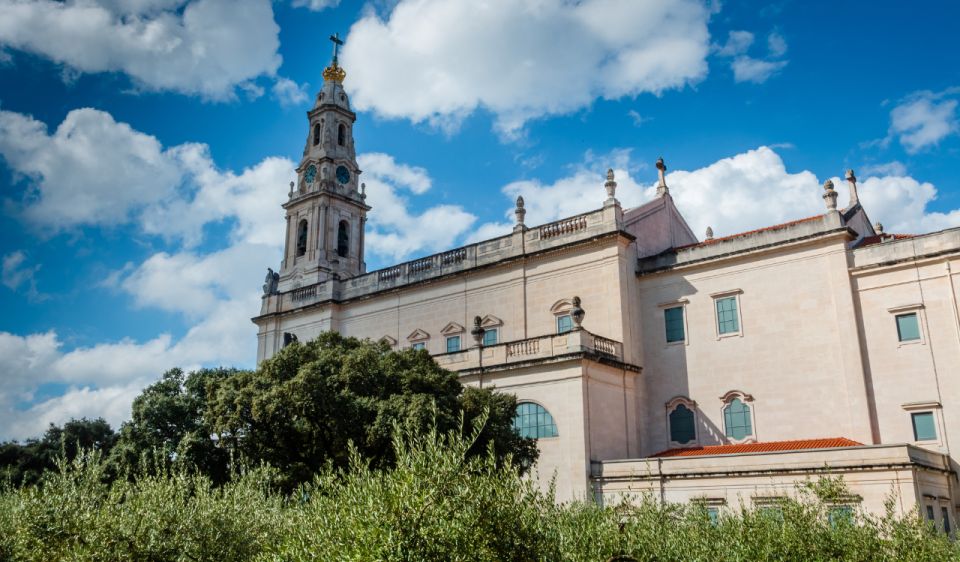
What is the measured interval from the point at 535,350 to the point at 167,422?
13.6 meters

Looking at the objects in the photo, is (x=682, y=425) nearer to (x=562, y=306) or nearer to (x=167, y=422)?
(x=562, y=306)

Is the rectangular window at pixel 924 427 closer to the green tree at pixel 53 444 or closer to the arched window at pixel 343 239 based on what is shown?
the arched window at pixel 343 239

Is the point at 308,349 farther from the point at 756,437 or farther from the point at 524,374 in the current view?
the point at 756,437

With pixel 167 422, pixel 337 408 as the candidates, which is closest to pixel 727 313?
pixel 337 408

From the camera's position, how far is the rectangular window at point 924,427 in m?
24.7

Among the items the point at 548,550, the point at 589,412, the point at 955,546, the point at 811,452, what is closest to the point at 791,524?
the point at 955,546

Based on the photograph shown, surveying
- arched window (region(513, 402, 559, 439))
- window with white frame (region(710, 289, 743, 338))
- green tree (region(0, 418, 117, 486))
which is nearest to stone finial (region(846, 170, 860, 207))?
window with white frame (region(710, 289, 743, 338))

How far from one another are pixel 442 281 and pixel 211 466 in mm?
13919

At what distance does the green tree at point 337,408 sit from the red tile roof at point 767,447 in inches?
245

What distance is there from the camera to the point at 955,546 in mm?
12992

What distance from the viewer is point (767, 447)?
25.7m

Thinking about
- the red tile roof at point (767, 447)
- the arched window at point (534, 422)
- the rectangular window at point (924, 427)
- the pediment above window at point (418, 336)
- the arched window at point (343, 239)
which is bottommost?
the red tile roof at point (767, 447)

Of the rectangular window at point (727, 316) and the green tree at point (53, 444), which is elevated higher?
the rectangular window at point (727, 316)

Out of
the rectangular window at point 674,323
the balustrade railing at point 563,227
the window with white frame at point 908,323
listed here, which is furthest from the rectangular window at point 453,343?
the window with white frame at point 908,323
